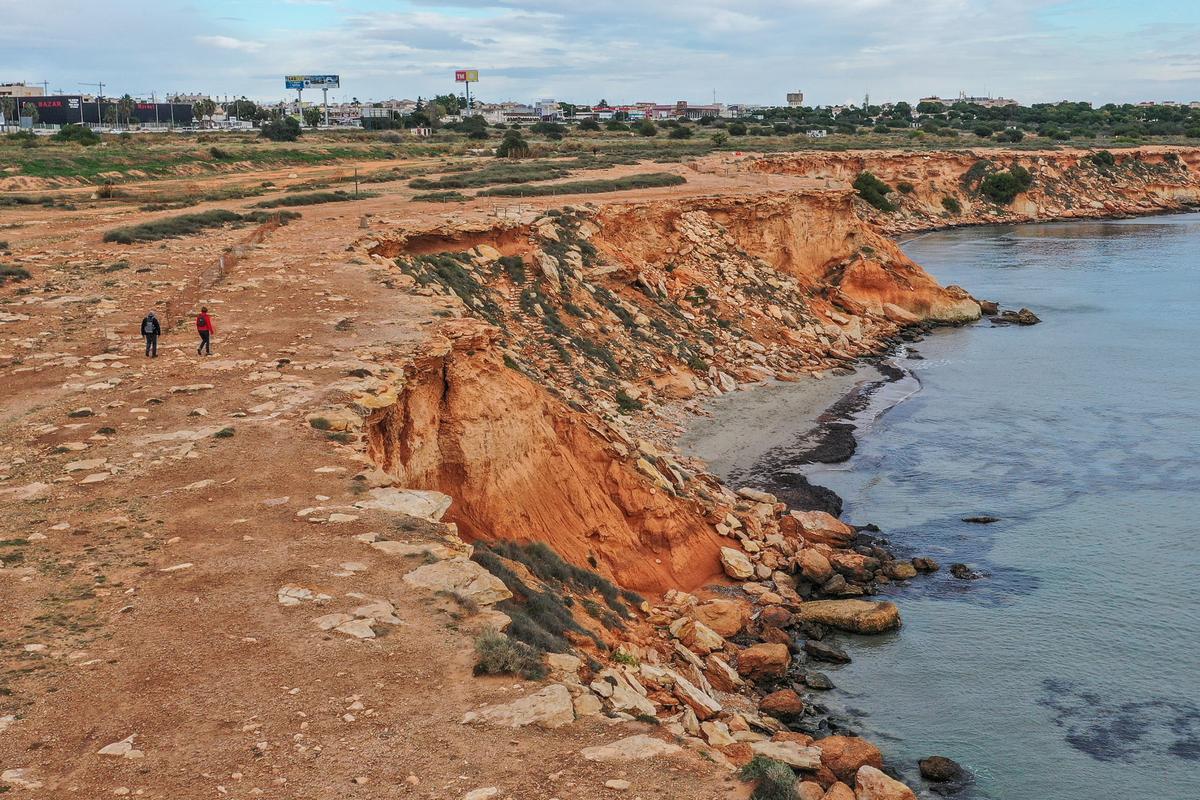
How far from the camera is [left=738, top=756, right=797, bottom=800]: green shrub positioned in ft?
29.9

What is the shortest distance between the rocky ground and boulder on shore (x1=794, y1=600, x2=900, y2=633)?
0.10 m

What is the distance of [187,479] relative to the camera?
14688mm

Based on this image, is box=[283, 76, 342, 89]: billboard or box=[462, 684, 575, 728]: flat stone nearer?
box=[462, 684, 575, 728]: flat stone

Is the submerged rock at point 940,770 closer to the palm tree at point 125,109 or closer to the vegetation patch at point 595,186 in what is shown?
the vegetation patch at point 595,186

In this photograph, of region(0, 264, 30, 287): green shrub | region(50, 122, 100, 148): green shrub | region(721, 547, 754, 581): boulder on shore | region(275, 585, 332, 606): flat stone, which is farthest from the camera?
region(50, 122, 100, 148): green shrub

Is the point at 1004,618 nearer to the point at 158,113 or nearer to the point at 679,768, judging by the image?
the point at 679,768

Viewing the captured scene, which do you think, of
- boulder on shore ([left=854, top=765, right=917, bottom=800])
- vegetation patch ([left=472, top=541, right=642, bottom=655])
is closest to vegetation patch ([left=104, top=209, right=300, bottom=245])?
vegetation patch ([left=472, top=541, right=642, bottom=655])

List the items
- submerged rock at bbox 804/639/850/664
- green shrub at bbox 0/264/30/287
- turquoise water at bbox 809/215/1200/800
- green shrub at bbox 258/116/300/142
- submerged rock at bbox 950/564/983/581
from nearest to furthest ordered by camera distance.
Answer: turquoise water at bbox 809/215/1200/800, submerged rock at bbox 804/639/850/664, submerged rock at bbox 950/564/983/581, green shrub at bbox 0/264/30/287, green shrub at bbox 258/116/300/142

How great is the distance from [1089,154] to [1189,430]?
87.0 meters

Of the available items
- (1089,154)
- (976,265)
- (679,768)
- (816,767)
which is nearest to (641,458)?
(816,767)

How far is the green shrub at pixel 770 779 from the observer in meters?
9.12

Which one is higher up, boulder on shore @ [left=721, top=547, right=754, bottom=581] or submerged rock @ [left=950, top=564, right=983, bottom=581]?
boulder on shore @ [left=721, top=547, right=754, bottom=581]

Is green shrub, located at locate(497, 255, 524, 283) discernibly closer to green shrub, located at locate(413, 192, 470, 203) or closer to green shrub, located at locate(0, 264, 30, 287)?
green shrub, located at locate(413, 192, 470, 203)

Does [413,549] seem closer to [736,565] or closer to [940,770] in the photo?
[940,770]
